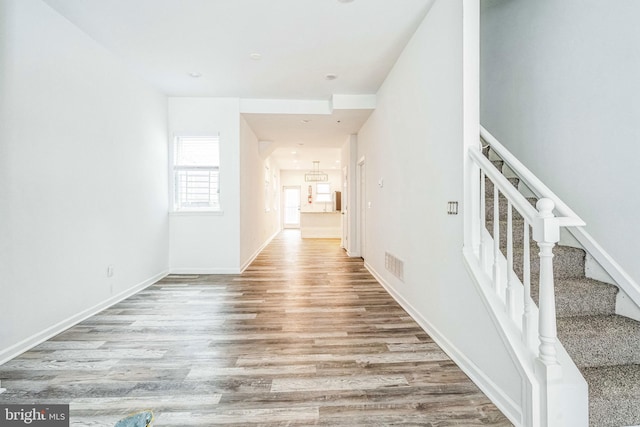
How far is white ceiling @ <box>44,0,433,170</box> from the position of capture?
264cm

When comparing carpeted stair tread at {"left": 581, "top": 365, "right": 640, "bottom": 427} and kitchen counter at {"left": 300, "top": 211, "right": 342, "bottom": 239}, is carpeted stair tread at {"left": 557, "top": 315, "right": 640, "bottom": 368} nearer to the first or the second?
carpeted stair tread at {"left": 581, "top": 365, "right": 640, "bottom": 427}

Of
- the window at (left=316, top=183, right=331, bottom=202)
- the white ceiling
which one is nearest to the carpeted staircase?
the white ceiling

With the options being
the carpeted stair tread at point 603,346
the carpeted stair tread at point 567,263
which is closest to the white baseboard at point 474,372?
the carpeted stair tread at point 603,346

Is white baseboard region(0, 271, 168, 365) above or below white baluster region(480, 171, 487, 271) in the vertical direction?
below

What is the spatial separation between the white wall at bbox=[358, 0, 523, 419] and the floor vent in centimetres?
8

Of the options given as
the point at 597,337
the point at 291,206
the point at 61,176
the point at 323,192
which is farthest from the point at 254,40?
the point at 291,206

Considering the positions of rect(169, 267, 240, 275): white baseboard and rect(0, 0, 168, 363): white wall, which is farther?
rect(169, 267, 240, 275): white baseboard

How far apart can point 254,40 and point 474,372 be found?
11.7ft

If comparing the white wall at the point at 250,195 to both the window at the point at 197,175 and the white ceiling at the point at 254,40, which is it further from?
the white ceiling at the point at 254,40

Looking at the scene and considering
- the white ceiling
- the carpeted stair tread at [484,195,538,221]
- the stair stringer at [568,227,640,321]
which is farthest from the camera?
the white ceiling

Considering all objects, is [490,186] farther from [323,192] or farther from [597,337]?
[323,192]

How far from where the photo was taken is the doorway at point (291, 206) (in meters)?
14.5

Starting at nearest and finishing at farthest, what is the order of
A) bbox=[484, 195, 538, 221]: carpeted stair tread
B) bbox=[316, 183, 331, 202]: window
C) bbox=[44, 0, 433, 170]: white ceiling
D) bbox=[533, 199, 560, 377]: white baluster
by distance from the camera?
bbox=[533, 199, 560, 377]: white baluster, bbox=[484, 195, 538, 221]: carpeted stair tread, bbox=[44, 0, 433, 170]: white ceiling, bbox=[316, 183, 331, 202]: window

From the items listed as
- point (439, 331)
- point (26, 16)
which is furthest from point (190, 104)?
point (439, 331)
